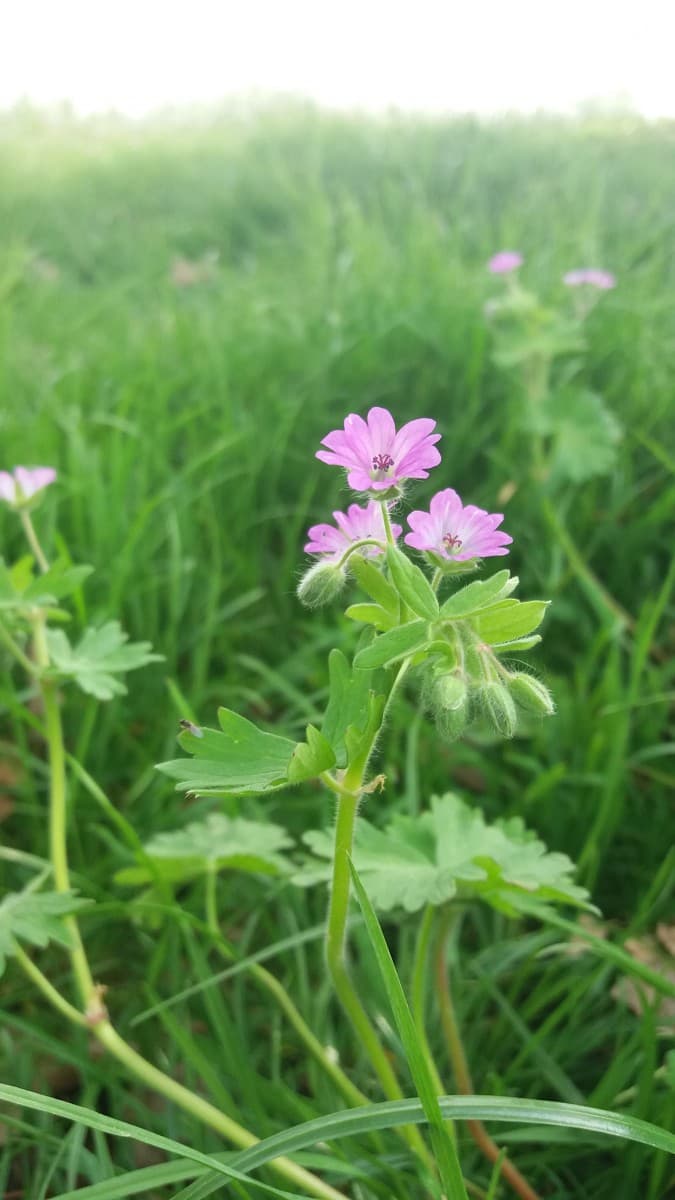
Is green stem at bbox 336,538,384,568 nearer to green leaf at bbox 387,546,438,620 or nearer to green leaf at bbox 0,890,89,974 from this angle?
green leaf at bbox 387,546,438,620

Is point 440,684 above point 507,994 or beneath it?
above

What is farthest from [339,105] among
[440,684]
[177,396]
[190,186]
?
[440,684]

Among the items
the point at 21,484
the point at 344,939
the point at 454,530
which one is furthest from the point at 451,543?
the point at 21,484

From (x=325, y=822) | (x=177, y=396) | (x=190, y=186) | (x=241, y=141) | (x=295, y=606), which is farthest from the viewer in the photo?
(x=241, y=141)

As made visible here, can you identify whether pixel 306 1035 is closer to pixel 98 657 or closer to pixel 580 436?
pixel 98 657

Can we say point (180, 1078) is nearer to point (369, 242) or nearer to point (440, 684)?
point (440, 684)

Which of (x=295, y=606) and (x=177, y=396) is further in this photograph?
(x=177, y=396)

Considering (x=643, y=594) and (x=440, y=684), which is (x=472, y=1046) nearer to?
(x=440, y=684)

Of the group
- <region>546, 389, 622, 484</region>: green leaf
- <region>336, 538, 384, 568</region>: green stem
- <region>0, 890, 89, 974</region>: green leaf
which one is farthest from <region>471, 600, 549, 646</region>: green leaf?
<region>546, 389, 622, 484</region>: green leaf

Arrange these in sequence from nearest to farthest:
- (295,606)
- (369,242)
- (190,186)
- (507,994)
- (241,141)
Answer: (507,994), (295,606), (369,242), (190,186), (241,141)

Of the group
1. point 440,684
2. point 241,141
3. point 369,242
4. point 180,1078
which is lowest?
point 180,1078
